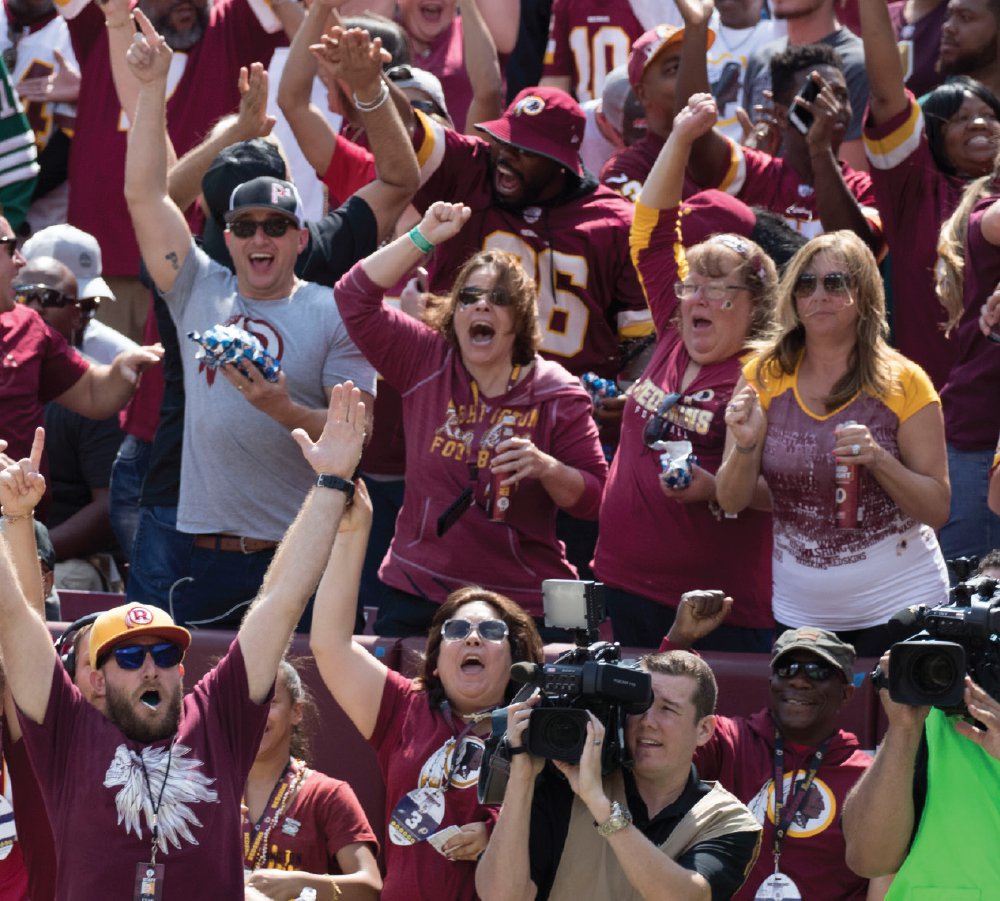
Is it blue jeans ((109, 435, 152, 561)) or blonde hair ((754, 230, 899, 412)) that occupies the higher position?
blonde hair ((754, 230, 899, 412))

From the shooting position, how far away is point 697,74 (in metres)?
8.04

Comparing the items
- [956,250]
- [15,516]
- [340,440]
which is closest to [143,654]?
[15,516]

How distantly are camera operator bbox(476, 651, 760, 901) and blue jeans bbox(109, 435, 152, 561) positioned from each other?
11.1 feet

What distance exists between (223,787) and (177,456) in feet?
8.37

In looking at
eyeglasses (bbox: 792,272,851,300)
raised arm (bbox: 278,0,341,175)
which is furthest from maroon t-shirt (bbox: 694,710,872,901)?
raised arm (bbox: 278,0,341,175)

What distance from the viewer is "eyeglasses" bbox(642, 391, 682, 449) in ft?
22.7

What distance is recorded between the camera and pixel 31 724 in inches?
207

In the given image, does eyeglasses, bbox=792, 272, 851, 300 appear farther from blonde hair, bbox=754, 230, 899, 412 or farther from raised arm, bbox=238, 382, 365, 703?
raised arm, bbox=238, 382, 365, 703

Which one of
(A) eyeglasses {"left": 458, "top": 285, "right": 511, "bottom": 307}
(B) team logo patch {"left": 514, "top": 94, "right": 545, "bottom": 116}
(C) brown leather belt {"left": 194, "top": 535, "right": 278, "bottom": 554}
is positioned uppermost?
(B) team logo patch {"left": 514, "top": 94, "right": 545, "bottom": 116}

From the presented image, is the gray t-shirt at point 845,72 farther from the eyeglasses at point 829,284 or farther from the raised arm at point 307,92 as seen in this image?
the eyeglasses at point 829,284

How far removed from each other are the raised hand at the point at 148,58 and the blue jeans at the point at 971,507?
3.25m

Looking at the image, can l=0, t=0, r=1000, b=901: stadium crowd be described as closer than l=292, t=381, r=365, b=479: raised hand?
Yes

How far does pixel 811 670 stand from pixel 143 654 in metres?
2.02

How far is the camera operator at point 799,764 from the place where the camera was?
5953 mm
